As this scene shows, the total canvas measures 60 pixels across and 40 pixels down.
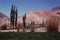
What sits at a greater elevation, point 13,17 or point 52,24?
point 13,17

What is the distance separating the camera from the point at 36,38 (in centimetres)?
441

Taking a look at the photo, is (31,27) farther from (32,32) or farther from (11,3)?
(11,3)

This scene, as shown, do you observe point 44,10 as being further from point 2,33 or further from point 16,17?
point 2,33

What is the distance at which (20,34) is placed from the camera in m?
4.45

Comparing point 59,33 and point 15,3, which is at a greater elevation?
point 15,3

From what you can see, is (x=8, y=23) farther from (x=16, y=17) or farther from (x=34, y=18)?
(x=34, y=18)

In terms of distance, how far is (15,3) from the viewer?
14.7ft

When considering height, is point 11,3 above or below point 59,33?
above

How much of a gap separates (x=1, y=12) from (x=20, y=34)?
605mm

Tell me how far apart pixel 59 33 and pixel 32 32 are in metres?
0.57

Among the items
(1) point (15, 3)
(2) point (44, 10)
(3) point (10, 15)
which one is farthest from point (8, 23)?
(2) point (44, 10)

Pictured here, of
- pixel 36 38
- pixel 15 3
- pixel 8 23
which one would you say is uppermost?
pixel 15 3

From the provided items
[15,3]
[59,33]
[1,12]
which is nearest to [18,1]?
[15,3]

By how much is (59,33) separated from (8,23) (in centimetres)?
109
